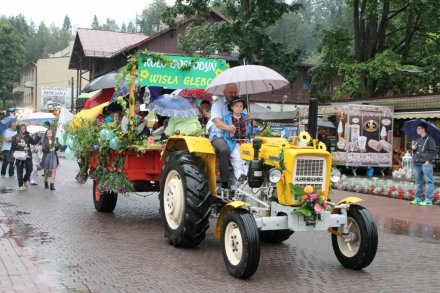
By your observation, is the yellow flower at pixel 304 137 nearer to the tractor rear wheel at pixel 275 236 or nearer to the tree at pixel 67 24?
the tractor rear wheel at pixel 275 236

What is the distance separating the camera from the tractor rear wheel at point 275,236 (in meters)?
7.77

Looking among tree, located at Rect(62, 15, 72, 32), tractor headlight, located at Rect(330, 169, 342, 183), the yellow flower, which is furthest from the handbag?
tree, located at Rect(62, 15, 72, 32)

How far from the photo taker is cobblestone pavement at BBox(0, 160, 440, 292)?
18.3 feet

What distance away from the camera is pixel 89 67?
50.8m

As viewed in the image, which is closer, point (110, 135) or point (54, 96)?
point (110, 135)

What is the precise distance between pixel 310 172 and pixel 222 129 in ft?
4.55

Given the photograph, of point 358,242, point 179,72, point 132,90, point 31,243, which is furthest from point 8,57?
point 358,242

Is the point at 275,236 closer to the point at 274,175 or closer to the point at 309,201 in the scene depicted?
the point at 309,201

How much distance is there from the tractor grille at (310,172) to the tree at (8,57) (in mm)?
82800

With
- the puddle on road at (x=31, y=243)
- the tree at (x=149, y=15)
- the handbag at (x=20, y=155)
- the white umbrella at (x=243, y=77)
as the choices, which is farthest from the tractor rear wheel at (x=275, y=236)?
the tree at (x=149, y=15)

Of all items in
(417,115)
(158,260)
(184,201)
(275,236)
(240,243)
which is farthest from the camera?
(417,115)

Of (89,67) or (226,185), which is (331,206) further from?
(89,67)

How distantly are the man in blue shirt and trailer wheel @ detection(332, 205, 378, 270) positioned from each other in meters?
1.55

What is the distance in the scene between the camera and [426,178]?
12.2m
